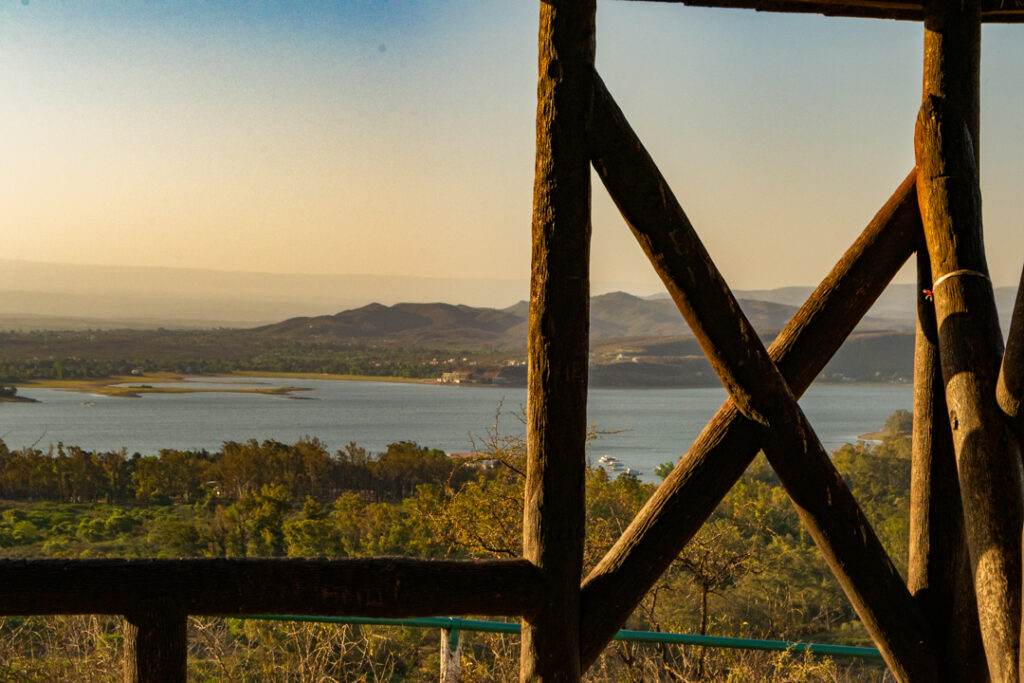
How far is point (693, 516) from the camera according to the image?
194 centimetres

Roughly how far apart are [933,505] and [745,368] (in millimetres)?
659

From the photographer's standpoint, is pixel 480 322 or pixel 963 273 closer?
pixel 963 273

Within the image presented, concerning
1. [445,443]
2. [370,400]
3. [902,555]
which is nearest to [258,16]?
[370,400]

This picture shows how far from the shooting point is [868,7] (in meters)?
2.24

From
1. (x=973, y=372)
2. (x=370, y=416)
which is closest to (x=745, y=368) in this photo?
(x=973, y=372)

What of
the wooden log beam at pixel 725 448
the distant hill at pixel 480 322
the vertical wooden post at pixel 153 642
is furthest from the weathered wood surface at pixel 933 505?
the distant hill at pixel 480 322

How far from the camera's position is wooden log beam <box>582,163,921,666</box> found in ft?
6.21

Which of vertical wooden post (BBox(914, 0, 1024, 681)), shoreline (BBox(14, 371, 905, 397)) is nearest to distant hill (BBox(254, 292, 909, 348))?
shoreline (BBox(14, 371, 905, 397))

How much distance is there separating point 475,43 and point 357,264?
18.5 feet

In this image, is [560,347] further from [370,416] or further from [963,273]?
[370,416]

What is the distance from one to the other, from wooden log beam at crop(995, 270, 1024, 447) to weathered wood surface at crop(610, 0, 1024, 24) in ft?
2.38

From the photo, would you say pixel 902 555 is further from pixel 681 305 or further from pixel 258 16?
pixel 258 16

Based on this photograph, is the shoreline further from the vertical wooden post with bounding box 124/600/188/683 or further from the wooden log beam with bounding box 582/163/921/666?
the vertical wooden post with bounding box 124/600/188/683

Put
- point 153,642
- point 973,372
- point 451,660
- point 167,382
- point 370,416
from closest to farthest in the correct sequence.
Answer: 1. point 153,642
2. point 973,372
3. point 451,660
4. point 370,416
5. point 167,382
